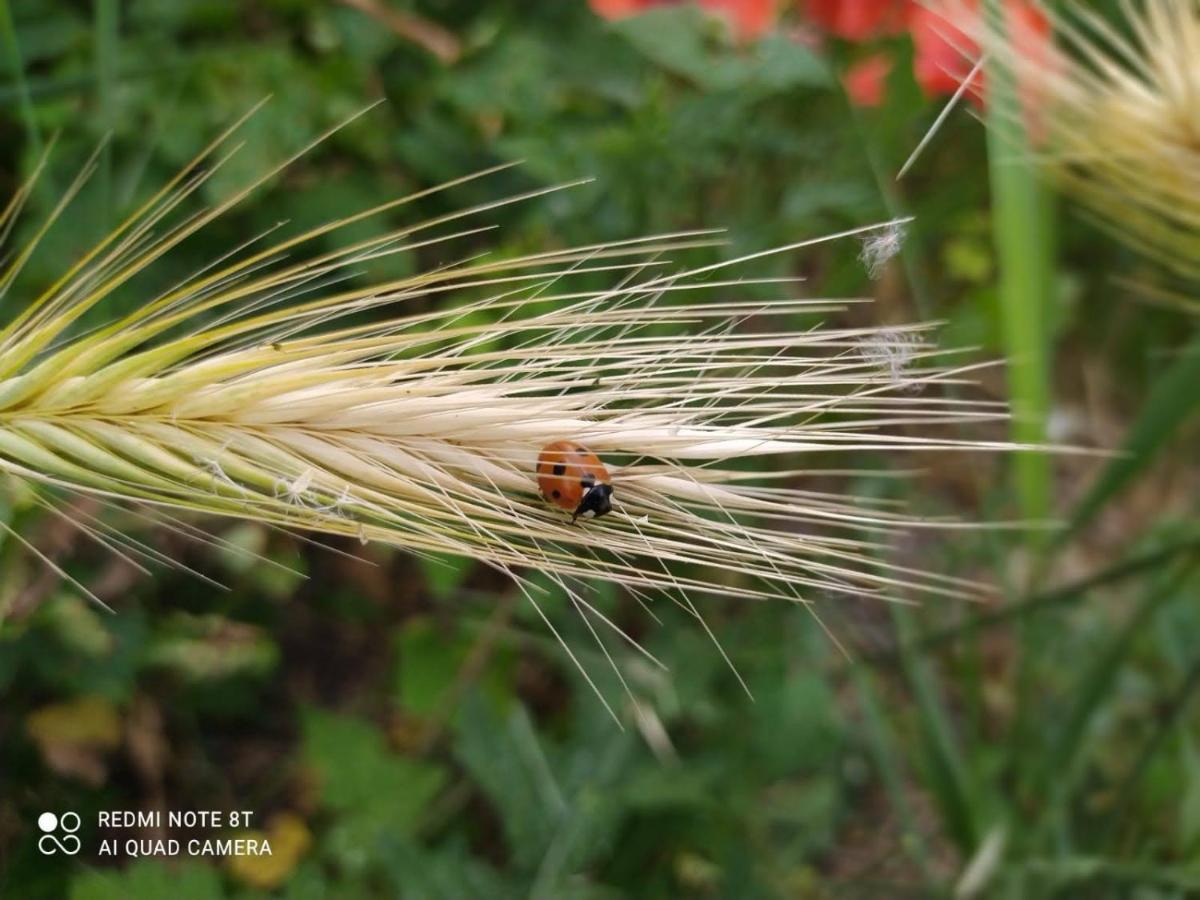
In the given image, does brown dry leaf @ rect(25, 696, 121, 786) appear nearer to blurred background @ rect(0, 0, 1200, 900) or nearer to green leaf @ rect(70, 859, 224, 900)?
blurred background @ rect(0, 0, 1200, 900)

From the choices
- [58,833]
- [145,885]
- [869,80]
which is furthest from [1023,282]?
[58,833]

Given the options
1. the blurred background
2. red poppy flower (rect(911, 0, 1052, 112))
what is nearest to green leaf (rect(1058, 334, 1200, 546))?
the blurred background

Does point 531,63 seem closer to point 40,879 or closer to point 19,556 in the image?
point 19,556

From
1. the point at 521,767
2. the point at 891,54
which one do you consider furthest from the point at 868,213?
the point at 521,767

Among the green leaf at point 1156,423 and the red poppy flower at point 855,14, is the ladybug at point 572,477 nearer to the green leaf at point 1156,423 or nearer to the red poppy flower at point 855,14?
the green leaf at point 1156,423

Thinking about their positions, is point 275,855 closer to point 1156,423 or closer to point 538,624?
point 538,624
